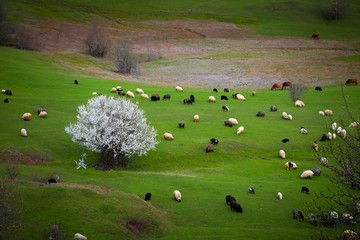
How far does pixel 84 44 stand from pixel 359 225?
8156 cm

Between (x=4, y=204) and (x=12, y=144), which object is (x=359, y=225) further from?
(x=12, y=144)

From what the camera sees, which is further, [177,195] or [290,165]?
[290,165]

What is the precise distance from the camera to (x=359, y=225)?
23484mm

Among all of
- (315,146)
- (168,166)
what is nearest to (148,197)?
(168,166)

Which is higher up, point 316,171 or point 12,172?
point 316,171

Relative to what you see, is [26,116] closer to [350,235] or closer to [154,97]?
[154,97]

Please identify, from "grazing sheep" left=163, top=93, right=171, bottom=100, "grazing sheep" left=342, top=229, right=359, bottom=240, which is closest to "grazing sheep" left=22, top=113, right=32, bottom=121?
"grazing sheep" left=163, top=93, right=171, bottom=100

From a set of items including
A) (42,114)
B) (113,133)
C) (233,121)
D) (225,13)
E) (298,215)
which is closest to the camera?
(298,215)

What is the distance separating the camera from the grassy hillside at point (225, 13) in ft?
388

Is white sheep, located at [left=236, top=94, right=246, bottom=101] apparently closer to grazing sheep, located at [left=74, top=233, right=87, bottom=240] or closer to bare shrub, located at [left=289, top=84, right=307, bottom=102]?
bare shrub, located at [left=289, top=84, right=307, bottom=102]

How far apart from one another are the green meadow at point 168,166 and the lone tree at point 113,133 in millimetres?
1193

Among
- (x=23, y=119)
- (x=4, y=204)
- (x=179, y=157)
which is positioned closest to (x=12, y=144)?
(x=23, y=119)

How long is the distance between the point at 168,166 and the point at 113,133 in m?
4.26

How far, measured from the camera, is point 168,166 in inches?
1300
